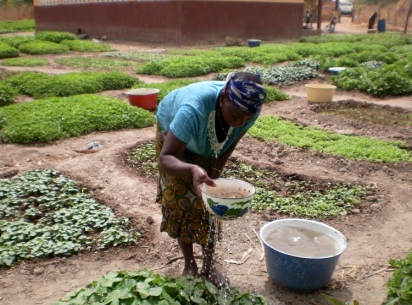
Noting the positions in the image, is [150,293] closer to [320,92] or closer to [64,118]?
[64,118]

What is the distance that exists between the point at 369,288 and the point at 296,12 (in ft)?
67.6

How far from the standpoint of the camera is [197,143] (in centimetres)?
273

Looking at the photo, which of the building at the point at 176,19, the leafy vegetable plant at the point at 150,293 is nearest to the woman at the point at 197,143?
the leafy vegetable plant at the point at 150,293

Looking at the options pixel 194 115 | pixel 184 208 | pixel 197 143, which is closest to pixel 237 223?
pixel 184 208

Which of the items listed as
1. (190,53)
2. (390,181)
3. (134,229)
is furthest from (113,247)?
(190,53)

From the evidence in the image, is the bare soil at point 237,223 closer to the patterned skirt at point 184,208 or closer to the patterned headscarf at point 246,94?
the patterned skirt at point 184,208

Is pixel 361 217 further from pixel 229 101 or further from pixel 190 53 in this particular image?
pixel 190 53

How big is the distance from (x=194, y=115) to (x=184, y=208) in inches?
29.8

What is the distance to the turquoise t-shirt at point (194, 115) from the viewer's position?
239 centimetres

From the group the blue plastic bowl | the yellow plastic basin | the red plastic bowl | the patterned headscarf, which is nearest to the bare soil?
the blue plastic bowl

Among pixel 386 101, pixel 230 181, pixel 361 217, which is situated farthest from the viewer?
pixel 386 101

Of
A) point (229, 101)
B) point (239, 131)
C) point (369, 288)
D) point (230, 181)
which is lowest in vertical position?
point (369, 288)

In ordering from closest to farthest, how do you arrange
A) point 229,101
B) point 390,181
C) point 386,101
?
point 229,101 < point 390,181 < point 386,101

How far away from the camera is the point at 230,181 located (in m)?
2.76
